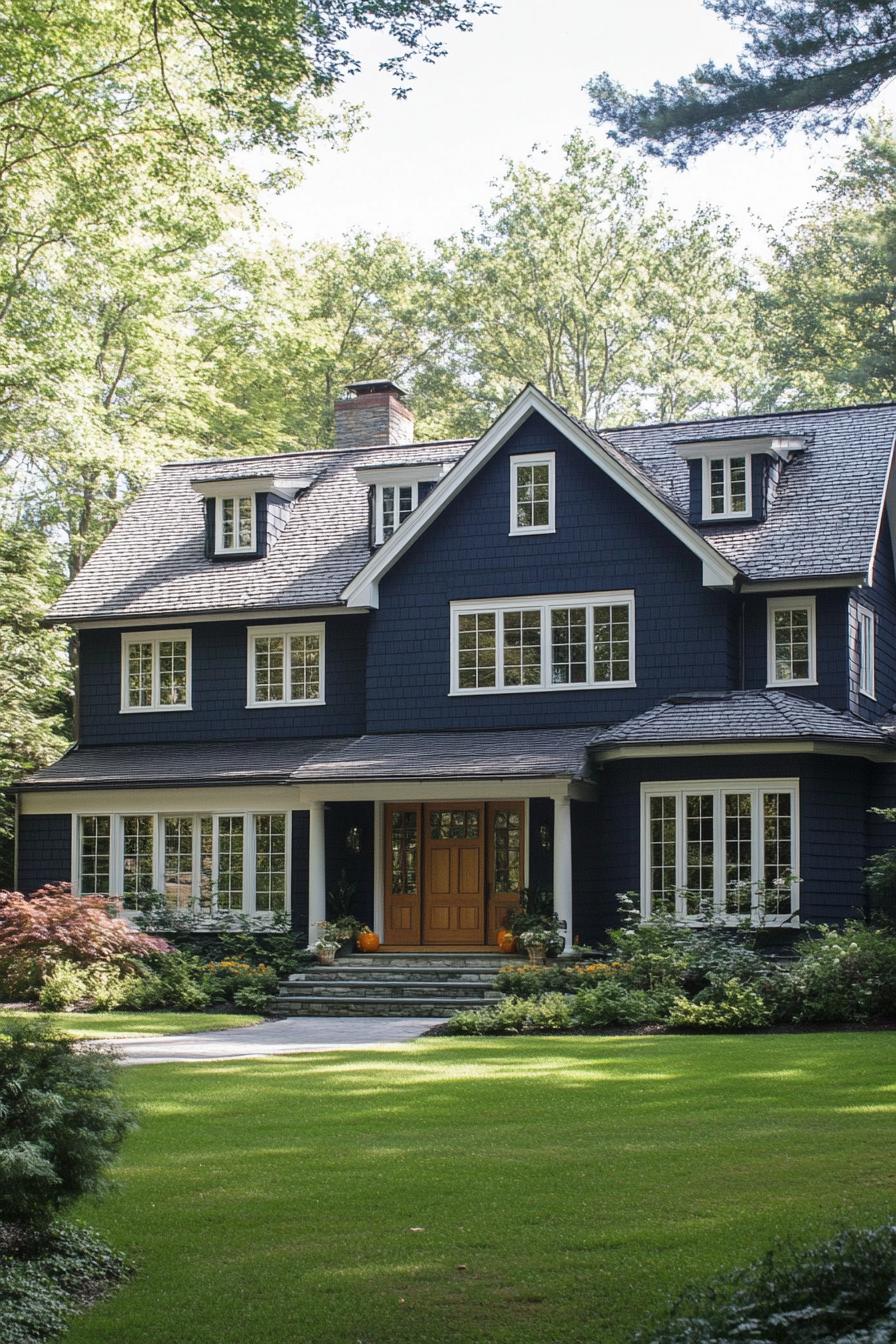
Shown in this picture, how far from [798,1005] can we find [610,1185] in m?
9.01

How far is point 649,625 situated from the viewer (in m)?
23.8

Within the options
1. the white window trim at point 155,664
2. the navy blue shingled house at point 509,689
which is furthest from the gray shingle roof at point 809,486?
the white window trim at point 155,664

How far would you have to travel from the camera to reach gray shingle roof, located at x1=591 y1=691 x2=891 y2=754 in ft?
69.3

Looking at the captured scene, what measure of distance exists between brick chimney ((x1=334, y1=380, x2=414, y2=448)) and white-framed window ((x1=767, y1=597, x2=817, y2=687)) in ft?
33.1

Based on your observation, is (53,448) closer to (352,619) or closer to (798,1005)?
(352,619)

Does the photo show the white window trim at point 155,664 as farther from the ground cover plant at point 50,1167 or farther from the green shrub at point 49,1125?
the green shrub at point 49,1125

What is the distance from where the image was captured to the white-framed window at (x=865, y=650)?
940 inches

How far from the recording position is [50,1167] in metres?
7.04

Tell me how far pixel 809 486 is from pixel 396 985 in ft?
33.3

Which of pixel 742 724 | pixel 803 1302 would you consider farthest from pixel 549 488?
pixel 803 1302

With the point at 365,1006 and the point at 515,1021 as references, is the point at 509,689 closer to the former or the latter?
the point at 365,1006

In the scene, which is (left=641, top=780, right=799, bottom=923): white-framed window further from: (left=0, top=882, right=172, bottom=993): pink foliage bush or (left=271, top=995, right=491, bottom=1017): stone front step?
(left=0, top=882, right=172, bottom=993): pink foliage bush

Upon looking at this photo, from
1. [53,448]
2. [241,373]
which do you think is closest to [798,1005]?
[53,448]

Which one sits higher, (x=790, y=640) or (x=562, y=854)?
(x=790, y=640)
